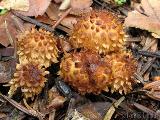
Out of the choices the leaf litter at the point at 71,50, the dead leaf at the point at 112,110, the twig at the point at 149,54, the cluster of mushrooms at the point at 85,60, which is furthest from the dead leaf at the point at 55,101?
the twig at the point at 149,54

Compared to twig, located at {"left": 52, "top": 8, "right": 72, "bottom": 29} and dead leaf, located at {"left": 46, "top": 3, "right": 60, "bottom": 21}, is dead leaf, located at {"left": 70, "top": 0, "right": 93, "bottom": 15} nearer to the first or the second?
twig, located at {"left": 52, "top": 8, "right": 72, "bottom": 29}

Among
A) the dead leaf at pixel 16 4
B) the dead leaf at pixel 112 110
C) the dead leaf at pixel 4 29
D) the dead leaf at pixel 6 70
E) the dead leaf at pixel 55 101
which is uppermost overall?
the dead leaf at pixel 16 4

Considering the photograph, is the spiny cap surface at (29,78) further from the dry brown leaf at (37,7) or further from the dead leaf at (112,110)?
the dry brown leaf at (37,7)

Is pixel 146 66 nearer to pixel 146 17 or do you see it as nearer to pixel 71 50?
pixel 146 17

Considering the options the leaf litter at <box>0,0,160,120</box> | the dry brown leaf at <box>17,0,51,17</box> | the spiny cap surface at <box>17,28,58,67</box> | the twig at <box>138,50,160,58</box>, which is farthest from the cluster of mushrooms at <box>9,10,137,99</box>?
the dry brown leaf at <box>17,0,51,17</box>

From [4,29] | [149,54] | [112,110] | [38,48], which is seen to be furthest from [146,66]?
[4,29]

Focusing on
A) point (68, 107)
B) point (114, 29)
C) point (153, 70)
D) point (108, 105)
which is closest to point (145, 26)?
point (153, 70)

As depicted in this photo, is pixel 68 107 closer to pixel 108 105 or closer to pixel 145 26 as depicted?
pixel 108 105
